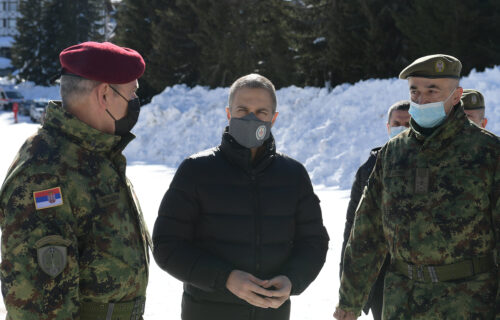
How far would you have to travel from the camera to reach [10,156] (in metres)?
18.0

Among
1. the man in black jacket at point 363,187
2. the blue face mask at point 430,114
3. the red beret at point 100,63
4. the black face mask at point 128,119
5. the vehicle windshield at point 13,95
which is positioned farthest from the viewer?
the vehicle windshield at point 13,95

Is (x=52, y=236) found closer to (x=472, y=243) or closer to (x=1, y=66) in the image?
(x=472, y=243)

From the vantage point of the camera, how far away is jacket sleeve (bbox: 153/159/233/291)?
10.4 feet

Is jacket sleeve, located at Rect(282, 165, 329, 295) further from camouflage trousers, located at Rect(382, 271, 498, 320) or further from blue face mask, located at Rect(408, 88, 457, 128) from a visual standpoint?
blue face mask, located at Rect(408, 88, 457, 128)

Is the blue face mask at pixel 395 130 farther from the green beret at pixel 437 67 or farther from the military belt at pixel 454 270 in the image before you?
the military belt at pixel 454 270

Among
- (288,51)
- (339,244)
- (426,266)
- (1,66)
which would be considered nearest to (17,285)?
(426,266)

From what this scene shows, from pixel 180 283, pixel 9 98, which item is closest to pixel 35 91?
pixel 9 98

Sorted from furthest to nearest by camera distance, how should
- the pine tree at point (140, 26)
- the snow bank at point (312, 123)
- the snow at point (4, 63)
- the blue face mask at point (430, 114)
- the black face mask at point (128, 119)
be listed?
1. the snow at point (4, 63)
2. the pine tree at point (140, 26)
3. the snow bank at point (312, 123)
4. the blue face mask at point (430, 114)
5. the black face mask at point (128, 119)

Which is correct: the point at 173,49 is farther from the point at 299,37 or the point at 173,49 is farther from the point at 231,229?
the point at 231,229

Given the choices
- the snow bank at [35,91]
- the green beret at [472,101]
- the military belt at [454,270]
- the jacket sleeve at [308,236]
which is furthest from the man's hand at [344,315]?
the snow bank at [35,91]

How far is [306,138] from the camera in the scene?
16.7m

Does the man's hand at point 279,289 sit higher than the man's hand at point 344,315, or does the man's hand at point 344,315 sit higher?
the man's hand at point 279,289

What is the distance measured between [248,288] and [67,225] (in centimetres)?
103

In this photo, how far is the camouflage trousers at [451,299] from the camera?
3.12m
